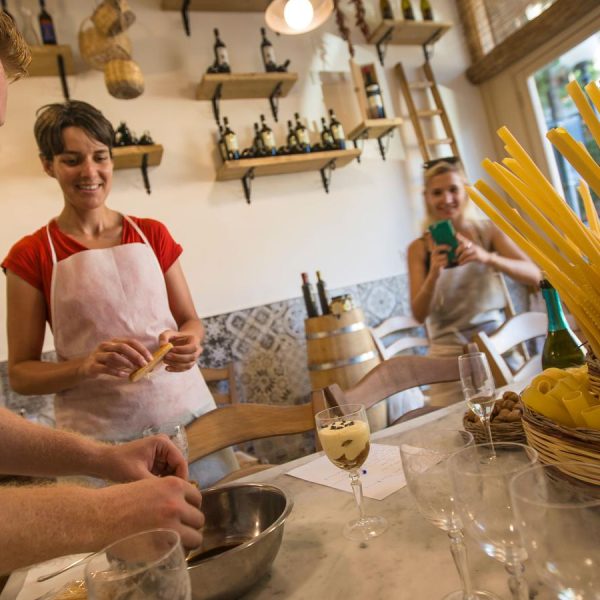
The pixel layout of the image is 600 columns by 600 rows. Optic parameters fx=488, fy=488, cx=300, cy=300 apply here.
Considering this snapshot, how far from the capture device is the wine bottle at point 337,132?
3.15m

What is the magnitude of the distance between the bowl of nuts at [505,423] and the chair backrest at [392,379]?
359 millimetres

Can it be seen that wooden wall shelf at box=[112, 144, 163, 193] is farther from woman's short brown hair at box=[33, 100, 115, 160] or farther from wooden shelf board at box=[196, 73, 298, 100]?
woman's short brown hair at box=[33, 100, 115, 160]

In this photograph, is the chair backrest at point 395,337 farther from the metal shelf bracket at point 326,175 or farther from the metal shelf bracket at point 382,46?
the metal shelf bracket at point 382,46

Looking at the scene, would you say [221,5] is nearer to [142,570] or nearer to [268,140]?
[268,140]

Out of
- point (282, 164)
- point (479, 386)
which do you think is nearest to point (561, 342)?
point (479, 386)

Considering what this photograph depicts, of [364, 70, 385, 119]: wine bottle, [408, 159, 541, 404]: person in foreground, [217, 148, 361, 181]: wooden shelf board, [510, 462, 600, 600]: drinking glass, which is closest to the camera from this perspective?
[510, 462, 600, 600]: drinking glass

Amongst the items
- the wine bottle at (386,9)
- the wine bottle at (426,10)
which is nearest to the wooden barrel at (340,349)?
the wine bottle at (386,9)

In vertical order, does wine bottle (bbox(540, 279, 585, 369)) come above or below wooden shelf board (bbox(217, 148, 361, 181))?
below

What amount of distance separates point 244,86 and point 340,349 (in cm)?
181

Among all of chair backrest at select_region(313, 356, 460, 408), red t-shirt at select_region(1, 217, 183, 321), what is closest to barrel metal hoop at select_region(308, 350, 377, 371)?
chair backrest at select_region(313, 356, 460, 408)

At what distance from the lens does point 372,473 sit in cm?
94

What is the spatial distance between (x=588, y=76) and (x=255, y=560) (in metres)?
3.82

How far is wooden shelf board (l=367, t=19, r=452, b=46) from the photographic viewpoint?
11.1 feet

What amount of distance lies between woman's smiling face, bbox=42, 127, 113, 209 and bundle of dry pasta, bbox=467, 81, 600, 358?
134 cm
